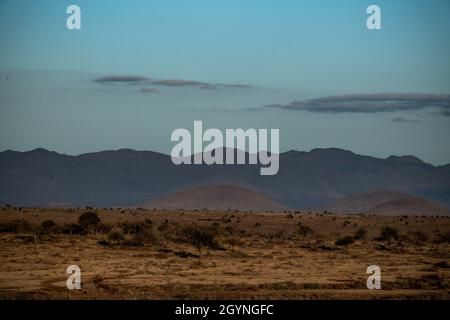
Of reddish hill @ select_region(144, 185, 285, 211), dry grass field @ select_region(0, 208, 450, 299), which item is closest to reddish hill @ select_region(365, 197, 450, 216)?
reddish hill @ select_region(144, 185, 285, 211)

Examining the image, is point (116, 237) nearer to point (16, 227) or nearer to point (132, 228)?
point (132, 228)

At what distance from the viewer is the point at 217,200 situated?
6727 inches

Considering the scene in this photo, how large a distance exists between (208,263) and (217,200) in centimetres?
13051

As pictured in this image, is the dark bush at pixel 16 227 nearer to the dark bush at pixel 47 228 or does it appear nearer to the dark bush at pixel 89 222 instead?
the dark bush at pixel 47 228

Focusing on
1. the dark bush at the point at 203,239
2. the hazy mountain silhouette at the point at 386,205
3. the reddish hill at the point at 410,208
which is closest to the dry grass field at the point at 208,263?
the dark bush at the point at 203,239

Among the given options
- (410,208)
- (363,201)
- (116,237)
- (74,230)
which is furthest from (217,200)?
(116,237)

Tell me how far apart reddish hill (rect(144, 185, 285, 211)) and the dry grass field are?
4012 inches

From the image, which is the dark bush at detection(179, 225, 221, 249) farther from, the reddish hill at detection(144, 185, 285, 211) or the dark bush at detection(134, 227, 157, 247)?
the reddish hill at detection(144, 185, 285, 211)

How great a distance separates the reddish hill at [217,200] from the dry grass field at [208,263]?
334 feet

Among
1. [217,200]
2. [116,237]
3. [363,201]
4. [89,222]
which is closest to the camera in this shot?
[116,237]

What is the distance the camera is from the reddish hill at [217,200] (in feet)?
543
